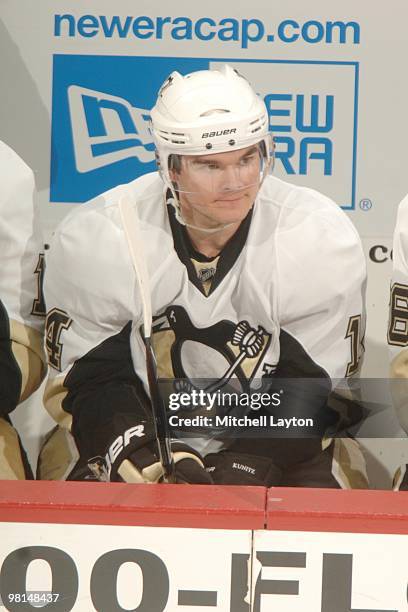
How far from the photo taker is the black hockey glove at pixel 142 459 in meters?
2.48

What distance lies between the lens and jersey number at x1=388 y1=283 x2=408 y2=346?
104 inches

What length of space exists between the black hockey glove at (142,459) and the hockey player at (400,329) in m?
0.48

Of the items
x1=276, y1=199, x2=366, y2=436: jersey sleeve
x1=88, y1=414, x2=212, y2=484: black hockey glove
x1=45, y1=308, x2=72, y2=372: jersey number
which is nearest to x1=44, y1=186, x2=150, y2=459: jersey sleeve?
x1=45, y1=308, x2=72, y2=372: jersey number

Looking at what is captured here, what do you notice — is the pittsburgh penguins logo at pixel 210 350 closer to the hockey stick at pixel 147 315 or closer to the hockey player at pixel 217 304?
the hockey player at pixel 217 304

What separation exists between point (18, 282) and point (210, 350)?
493 mm

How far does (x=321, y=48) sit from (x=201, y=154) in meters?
0.44

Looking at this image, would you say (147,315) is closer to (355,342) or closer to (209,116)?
(209,116)

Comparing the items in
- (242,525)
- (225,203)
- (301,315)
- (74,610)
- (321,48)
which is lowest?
(74,610)

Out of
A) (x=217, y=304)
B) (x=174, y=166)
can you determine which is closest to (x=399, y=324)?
(x=217, y=304)

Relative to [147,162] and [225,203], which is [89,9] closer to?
[147,162]

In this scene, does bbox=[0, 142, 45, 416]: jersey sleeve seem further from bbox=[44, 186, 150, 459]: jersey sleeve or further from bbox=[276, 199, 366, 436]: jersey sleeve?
bbox=[276, 199, 366, 436]: jersey sleeve

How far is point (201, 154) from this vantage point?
2641mm

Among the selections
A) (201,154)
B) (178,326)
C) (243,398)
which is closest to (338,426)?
(243,398)

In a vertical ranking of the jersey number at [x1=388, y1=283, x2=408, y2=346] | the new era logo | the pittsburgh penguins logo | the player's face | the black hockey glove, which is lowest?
the black hockey glove
